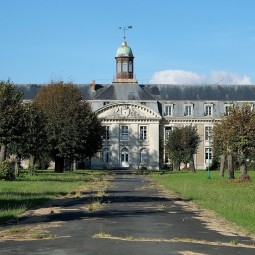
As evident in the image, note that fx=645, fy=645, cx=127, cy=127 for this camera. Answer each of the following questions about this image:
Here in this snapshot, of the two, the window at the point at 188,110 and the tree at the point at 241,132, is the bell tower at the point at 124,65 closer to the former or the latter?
the window at the point at 188,110

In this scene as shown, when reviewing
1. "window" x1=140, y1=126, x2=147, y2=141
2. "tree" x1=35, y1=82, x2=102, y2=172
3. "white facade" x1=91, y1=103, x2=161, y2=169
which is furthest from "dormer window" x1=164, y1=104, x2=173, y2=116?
"tree" x1=35, y1=82, x2=102, y2=172

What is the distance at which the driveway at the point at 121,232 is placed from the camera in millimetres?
12273

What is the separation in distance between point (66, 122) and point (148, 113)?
39113 mm

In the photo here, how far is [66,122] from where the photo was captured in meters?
67.8

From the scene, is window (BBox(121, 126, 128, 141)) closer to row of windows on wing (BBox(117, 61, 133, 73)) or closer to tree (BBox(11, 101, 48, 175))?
row of windows on wing (BBox(117, 61, 133, 73))

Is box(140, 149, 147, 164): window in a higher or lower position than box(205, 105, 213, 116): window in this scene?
lower

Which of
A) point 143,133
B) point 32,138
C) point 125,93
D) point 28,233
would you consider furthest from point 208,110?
point 28,233

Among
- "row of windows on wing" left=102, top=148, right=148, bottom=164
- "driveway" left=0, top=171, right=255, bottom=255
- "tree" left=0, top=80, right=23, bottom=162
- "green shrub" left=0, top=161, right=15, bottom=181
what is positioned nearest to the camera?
"driveway" left=0, top=171, right=255, bottom=255

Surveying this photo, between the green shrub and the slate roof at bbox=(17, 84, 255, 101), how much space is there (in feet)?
203

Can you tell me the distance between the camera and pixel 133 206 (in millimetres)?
23297

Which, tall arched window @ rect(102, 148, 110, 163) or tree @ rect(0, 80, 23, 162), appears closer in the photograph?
tree @ rect(0, 80, 23, 162)

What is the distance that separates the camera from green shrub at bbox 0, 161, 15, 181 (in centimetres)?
4330

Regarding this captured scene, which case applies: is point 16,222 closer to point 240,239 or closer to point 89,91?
point 240,239

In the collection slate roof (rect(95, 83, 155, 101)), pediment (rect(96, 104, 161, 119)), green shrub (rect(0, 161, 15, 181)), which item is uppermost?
slate roof (rect(95, 83, 155, 101))
